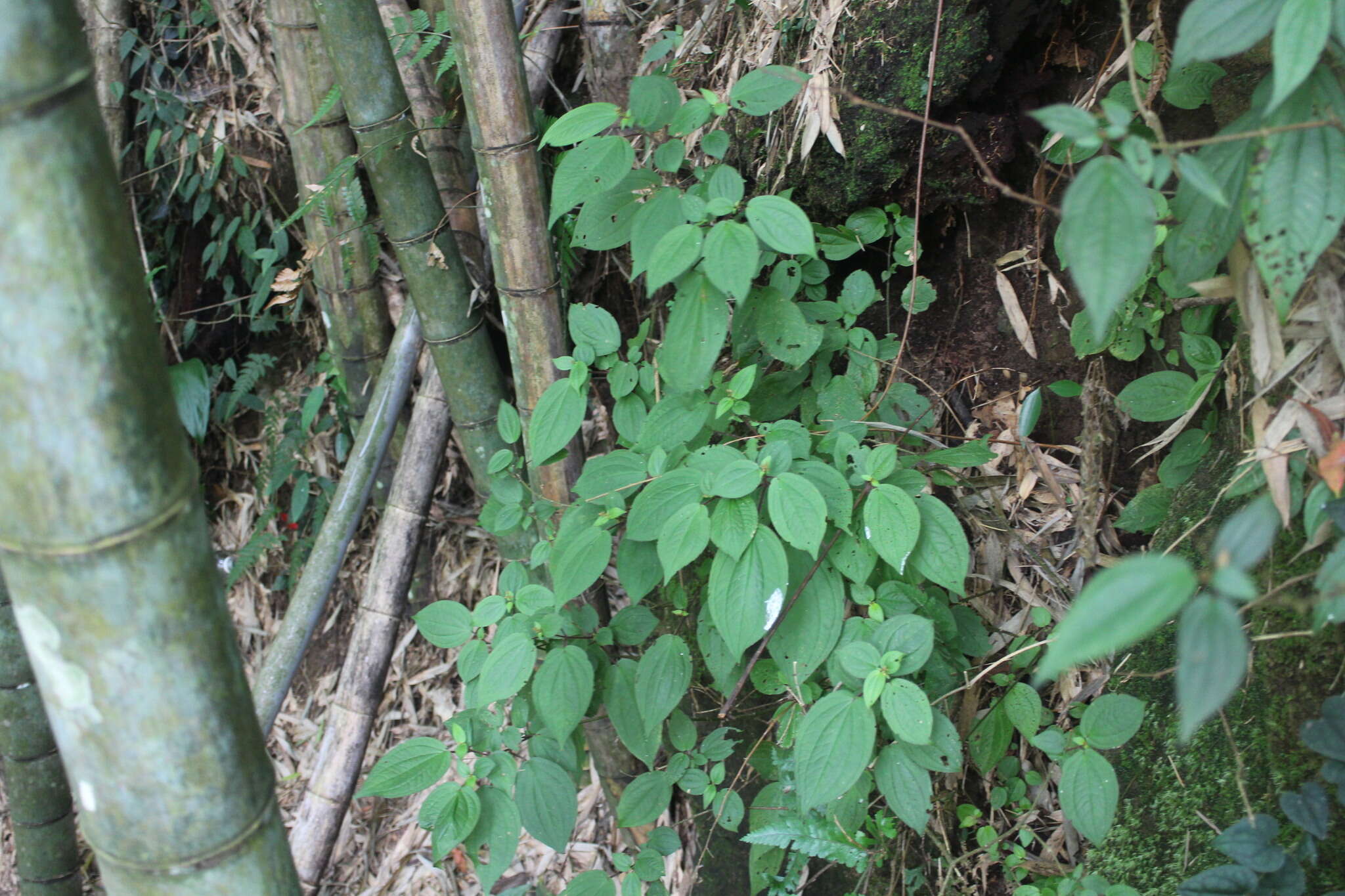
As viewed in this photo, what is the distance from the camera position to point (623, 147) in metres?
1.37

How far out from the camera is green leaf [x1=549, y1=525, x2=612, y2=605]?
55.4 inches

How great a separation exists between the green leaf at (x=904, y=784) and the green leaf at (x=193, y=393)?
243 cm

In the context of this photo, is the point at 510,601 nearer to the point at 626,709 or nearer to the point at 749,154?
the point at 626,709

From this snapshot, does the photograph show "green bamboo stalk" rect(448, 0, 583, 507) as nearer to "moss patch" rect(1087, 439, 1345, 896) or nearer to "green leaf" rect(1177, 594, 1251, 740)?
"moss patch" rect(1087, 439, 1345, 896)

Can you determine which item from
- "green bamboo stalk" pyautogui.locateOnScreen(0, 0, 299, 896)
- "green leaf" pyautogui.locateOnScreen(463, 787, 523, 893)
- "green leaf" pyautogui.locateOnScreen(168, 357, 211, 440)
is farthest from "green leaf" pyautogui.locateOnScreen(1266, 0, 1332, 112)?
"green leaf" pyautogui.locateOnScreen(168, 357, 211, 440)

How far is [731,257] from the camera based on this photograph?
122cm

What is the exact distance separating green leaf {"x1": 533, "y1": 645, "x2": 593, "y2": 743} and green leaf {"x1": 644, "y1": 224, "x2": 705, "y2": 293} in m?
0.61

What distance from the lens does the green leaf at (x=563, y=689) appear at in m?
1.43

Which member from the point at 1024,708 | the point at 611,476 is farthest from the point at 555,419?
the point at 1024,708

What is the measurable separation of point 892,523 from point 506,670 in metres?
0.63

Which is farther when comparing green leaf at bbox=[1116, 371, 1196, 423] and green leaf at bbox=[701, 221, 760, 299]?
green leaf at bbox=[1116, 371, 1196, 423]

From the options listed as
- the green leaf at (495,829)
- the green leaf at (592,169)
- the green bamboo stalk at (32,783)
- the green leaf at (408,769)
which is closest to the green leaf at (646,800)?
the green leaf at (495,829)

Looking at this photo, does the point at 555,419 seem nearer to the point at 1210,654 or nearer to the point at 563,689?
the point at 563,689

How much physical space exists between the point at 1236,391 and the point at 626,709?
1067 mm
